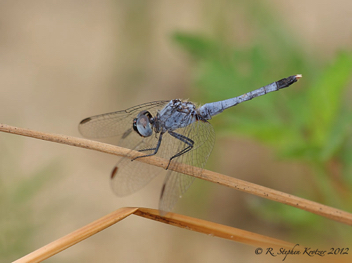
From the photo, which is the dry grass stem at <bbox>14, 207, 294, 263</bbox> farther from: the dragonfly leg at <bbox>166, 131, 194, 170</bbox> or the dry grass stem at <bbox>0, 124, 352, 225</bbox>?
the dragonfly leg at <bbox>166, 131, 194, 170</bbox>

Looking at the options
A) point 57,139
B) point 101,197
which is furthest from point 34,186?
point 57,139

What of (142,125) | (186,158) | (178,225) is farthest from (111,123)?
(178,225)

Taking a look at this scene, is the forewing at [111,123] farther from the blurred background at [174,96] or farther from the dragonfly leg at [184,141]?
the blurred background at [174,96]

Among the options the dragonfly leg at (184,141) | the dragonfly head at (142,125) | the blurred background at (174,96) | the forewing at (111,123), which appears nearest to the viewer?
the dragonfly leg at (184,141)

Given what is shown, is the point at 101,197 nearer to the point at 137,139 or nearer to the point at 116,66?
the point at 137,139

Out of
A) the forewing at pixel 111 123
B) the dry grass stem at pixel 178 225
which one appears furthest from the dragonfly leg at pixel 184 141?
the dry grass stem at pixel 178 225

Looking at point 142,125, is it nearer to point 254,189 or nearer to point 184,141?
point 184,141
